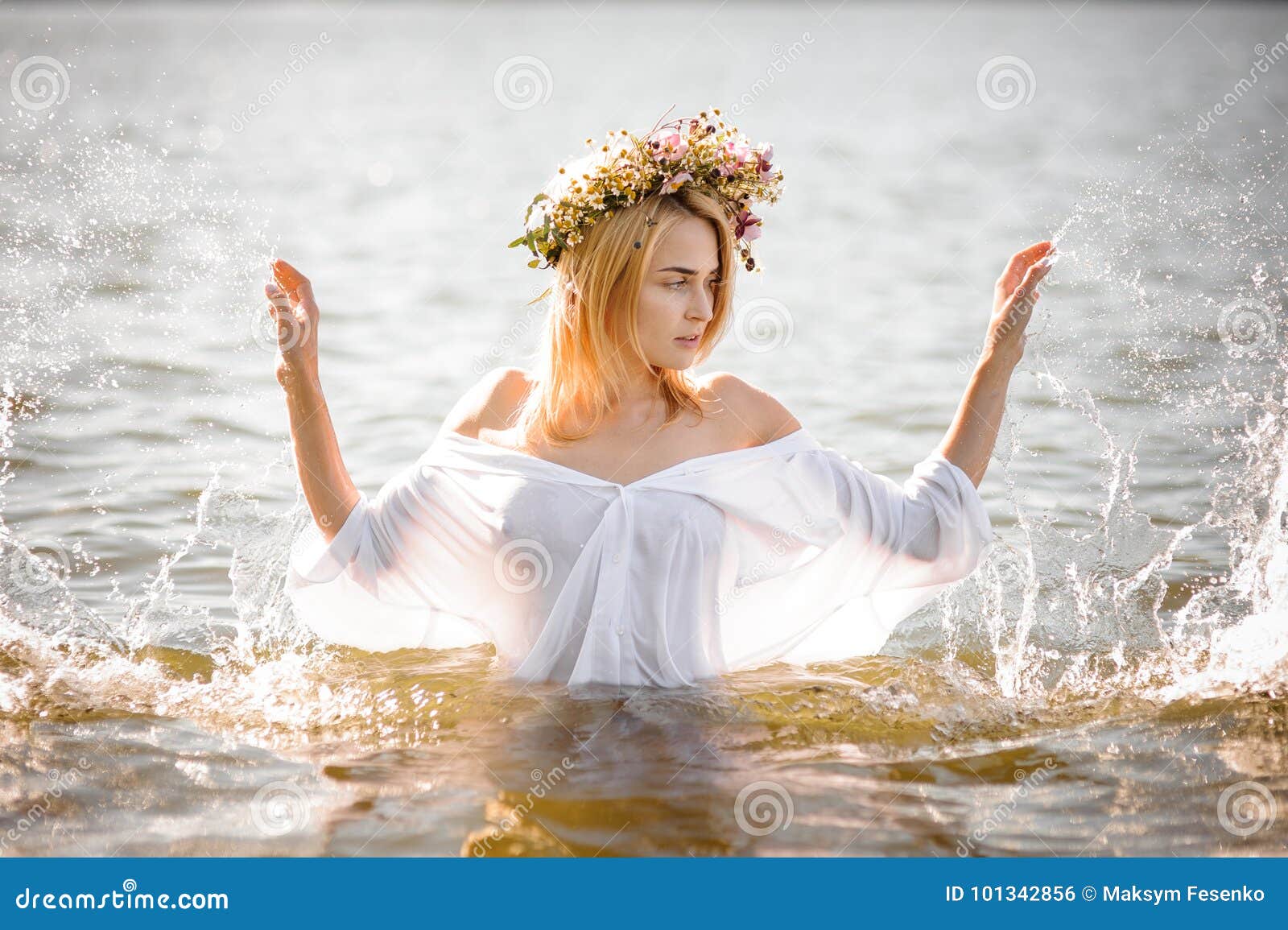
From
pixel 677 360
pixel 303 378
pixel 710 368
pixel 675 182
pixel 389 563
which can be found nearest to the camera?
pixel 303 378

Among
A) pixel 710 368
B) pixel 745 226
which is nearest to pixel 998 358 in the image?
pixel 745 226

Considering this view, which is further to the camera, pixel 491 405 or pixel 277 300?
pixel 491 405

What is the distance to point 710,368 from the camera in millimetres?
10109

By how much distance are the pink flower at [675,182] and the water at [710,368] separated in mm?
1667

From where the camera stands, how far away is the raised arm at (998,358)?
442 cm

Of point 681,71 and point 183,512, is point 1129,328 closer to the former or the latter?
point 183,512

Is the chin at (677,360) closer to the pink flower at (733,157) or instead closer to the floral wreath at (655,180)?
the floral wreath at (655,180)

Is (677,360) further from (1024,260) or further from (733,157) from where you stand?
(1024,260)

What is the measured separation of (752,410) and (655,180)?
87 centimetres

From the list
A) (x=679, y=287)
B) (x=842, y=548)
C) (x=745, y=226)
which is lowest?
(x=842, y=548)

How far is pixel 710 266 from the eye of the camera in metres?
4.47

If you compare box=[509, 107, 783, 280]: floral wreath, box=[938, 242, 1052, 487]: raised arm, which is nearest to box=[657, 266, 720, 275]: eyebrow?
box=[509, 107, 783, 280]: floral wreath

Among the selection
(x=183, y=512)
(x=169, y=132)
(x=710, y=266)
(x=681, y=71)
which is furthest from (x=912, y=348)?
(x=681, y=71)

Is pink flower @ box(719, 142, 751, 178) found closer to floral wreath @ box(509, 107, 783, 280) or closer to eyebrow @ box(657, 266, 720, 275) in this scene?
floral wreath @ box(509, 107, 783, 280)
